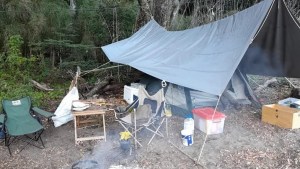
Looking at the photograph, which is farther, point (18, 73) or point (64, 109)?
point (18, 73)

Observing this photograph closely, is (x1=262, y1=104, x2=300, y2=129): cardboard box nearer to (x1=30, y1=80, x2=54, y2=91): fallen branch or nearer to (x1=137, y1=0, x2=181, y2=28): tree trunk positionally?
(x1=137, y1=0, x2=181, y2=28): tree trunk

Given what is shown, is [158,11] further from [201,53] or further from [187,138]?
[187,138]

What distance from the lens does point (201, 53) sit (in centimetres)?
458

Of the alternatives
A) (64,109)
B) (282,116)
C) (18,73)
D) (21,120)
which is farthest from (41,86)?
(282,116)

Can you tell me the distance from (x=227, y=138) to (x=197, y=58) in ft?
3.80

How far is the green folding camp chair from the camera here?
3844 millimetres

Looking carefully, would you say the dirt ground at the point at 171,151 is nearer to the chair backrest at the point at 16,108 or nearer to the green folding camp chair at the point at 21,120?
the green folding camp chair at the point at 21,120

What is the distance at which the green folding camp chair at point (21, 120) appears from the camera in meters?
3.84

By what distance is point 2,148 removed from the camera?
13.1 ft

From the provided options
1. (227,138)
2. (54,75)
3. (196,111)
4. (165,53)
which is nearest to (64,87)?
(54,75)

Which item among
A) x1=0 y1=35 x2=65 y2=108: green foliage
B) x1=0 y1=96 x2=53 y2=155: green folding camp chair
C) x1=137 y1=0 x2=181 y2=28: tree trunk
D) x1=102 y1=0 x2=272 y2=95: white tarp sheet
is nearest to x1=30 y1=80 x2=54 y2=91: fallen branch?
x1=0 y1=35 x2=65 y2=108: green foliage

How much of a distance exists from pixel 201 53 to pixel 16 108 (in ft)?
8.62

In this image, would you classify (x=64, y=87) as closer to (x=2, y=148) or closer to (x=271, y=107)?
(x=2, y=148)

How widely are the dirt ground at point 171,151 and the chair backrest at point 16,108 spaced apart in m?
0.36
